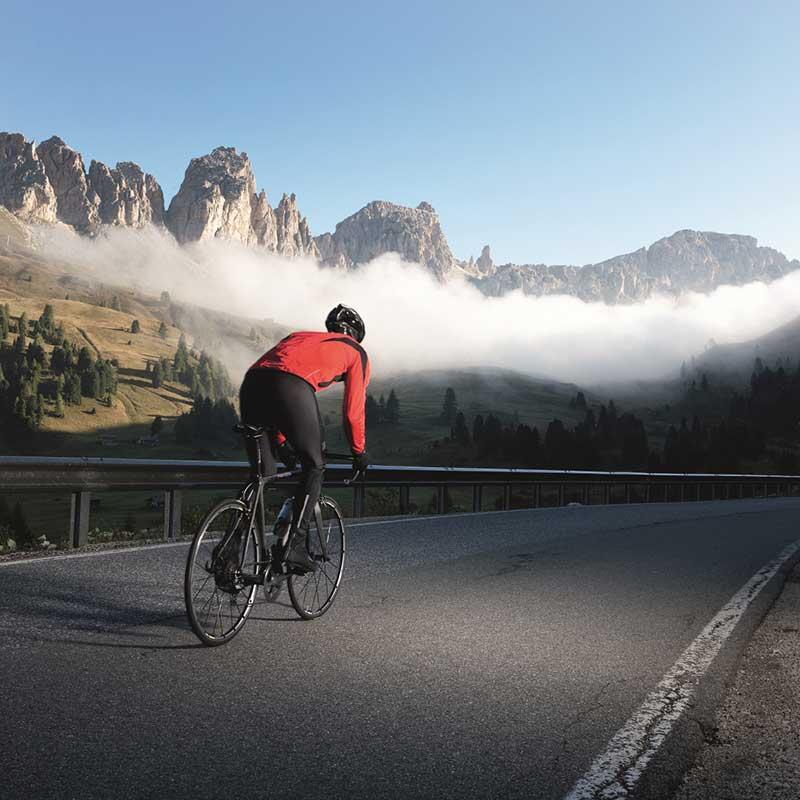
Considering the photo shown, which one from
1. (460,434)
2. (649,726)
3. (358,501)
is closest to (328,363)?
(649,726)

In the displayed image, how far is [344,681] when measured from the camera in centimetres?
435

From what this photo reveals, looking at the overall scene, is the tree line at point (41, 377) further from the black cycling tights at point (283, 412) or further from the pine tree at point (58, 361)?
the black cycling tights at point (283, 412)

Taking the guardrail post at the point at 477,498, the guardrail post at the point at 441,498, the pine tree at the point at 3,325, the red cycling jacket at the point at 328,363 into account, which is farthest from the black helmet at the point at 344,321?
the pine tree at the point at 3,325

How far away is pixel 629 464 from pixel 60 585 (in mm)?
168082

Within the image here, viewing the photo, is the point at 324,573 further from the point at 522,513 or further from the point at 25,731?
the point at 522,513

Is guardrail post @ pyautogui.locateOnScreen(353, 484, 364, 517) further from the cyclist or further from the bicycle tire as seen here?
the bicycle tire

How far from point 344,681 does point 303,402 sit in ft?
5.98

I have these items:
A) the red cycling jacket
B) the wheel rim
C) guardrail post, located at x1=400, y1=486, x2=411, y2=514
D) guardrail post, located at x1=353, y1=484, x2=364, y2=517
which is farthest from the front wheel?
guardrail post, located at x1=400, y1=486, x2=411, y2=514

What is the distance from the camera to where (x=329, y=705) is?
12.8ft

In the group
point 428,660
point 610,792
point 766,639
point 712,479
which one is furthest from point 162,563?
point 712,479

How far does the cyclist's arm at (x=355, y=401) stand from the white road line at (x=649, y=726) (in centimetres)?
235

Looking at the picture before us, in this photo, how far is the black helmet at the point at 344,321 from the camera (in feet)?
18.9

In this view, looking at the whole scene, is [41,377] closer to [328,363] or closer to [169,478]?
[169,478]

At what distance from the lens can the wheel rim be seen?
486 centimetres
